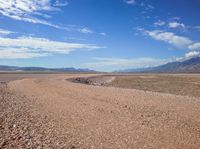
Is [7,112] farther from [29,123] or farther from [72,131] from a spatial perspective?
[72,131]

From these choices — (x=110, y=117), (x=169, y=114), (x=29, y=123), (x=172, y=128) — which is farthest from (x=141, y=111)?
(x=29, y=123)

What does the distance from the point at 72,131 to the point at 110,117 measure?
3.88 metres

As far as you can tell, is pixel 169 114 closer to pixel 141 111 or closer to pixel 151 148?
pixel 141 111

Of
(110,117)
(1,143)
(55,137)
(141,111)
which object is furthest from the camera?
(141,111)

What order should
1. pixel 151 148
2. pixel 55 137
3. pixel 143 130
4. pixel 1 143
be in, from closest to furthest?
pixel 151 148 → pixel 1 143 → pixel 55 137 → pixel 143 130

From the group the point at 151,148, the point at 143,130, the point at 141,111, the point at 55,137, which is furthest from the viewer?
the point at 141,111

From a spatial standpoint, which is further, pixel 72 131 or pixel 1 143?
pixel 72 131

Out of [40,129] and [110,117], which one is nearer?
[40,129]

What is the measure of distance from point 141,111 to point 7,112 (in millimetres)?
8209

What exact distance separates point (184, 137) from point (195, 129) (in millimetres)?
1736

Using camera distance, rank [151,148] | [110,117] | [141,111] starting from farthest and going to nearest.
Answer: [141,111], [110,117], [151,148]

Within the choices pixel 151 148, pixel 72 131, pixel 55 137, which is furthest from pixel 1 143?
pixel 151 148

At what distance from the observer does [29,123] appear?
16625 millimetres

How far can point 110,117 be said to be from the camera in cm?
1789
